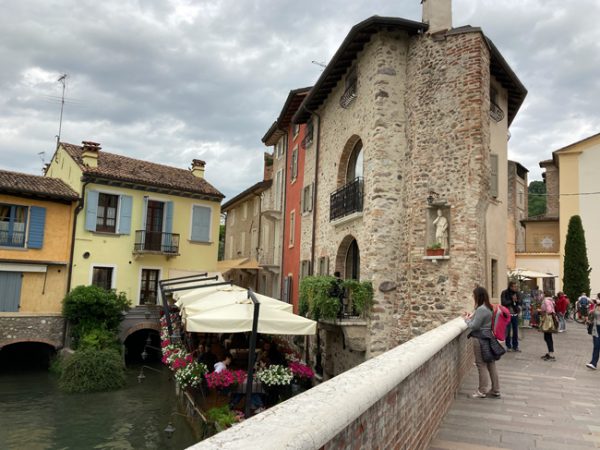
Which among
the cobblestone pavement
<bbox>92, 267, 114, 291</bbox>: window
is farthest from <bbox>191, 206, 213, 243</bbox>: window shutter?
the cobblestone pavement

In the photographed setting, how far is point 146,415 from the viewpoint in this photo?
1515 centimetres

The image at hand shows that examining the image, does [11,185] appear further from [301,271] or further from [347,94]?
[347,94]

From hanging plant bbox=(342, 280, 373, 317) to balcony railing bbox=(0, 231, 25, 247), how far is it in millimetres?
14629

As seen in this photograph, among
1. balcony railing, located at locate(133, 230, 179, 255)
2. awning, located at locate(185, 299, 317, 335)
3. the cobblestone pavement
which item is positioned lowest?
the cobblestone pavement

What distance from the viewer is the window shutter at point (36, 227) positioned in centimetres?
1984

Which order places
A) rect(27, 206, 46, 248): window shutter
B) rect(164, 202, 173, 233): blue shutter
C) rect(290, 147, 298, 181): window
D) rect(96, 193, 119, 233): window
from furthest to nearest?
rect(164, 202, 173, 233): blue shutter → rect(290, 147, 298, 181): window → rect(96, 193, 119, 233): window → rect(27, 206, 46, 248): window shutter

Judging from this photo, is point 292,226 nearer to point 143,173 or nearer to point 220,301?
point 143,173

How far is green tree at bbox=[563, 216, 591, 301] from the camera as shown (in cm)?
2542

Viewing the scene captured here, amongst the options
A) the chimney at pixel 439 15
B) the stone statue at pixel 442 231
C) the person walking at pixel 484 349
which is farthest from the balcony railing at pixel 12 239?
the person walking at pixel 484 349

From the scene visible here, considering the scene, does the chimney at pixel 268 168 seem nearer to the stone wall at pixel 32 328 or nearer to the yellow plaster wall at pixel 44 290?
the yellow plaster wall at pixel 44 290

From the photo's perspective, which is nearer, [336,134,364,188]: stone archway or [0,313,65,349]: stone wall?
[336,134,364,188]: stone archway

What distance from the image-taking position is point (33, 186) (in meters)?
20.2

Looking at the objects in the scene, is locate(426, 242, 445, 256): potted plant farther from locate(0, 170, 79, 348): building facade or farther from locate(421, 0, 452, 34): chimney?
locate(0, 170, 79, 348): building facade

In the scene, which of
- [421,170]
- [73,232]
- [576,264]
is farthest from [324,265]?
[576,264]
